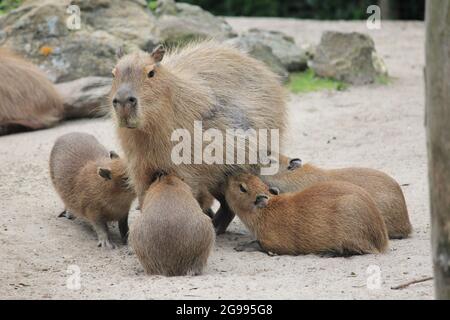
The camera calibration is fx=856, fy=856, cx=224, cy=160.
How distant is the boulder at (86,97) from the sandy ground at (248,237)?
15 centimetres

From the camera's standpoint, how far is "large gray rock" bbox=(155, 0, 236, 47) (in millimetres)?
10336

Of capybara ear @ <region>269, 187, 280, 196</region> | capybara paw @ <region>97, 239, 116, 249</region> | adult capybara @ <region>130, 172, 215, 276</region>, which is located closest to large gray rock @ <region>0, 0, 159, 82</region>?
capybara paw @ <region>97, 239, 116, 249</region>

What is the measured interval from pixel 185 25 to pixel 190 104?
16.9 ft

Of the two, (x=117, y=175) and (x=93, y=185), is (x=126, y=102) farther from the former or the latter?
(x=93, y=185)

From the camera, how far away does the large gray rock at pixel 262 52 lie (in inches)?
389

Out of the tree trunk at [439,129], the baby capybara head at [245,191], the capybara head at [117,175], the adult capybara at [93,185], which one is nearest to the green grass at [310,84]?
the adult capybara at [93,185]

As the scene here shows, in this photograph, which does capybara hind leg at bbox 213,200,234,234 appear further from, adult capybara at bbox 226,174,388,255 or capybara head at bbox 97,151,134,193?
capybara head at bbox 97,151,134,193

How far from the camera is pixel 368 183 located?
580 cm

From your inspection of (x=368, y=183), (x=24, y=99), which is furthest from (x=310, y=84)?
(x=368, y=183)

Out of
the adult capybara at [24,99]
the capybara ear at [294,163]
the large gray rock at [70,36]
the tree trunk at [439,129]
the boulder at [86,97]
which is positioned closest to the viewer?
the tree trunk at [439,129]

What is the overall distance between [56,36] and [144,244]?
5.29 metres

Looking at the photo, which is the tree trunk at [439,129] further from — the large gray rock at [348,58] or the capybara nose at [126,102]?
the large gray rock at [348,58]

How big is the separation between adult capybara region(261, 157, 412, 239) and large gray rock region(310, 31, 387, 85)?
413cm
